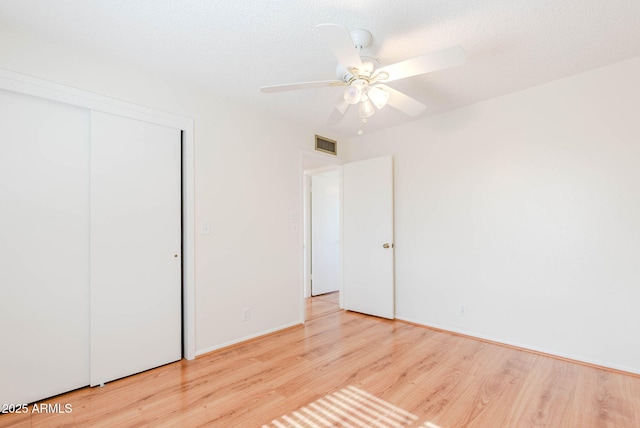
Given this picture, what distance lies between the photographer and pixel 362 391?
2098 mm

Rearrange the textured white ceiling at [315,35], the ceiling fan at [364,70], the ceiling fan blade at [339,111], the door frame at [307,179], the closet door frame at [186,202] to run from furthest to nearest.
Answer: the door frame at [307,179] → the closet door frame at [186,202] → the ceiling fan blade at [339,111] → the textured white ceiling at [315,35] → the ceiling fan at [364,70]

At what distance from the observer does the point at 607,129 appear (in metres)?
2.43

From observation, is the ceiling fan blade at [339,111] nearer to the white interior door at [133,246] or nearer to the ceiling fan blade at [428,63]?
the ceiling fan blade at [428,63]

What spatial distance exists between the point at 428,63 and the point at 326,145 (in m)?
2.40

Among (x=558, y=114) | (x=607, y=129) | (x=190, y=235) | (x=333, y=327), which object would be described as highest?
(x=558, y=114)

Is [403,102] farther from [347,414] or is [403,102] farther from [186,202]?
Result: [347,414]

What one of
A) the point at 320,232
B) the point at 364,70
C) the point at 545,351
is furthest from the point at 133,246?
the point at 545,351

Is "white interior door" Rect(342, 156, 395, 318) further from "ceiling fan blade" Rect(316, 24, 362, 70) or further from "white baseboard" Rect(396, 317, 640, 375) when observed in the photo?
"ceiling fan blade" Rect(316, 24, 362, 70)

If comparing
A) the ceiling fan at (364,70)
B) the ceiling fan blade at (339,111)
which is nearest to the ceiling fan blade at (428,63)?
the ceiling fan at (364,70)

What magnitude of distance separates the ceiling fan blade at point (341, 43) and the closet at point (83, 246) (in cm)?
170

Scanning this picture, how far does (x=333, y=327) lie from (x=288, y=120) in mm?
2435

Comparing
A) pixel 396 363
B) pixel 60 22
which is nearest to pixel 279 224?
pixel 396 363

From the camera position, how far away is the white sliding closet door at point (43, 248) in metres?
1.89

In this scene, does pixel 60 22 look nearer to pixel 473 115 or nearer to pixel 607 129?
pixel 473 115
